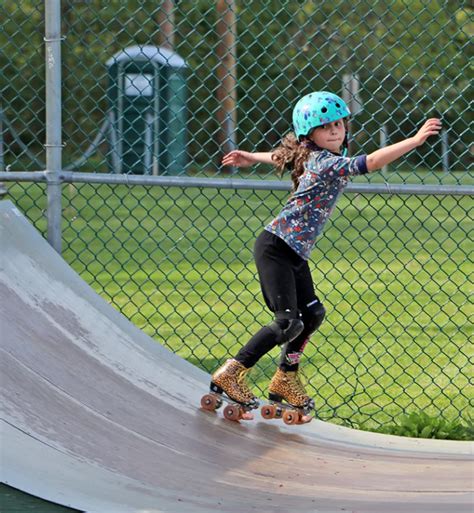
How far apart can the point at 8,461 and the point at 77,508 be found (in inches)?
12.1

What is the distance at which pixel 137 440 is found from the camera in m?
4.23

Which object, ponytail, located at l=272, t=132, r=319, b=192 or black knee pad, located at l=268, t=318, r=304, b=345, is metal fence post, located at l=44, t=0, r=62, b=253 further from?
black knee pad, located at l=268, t=318, r=304, b=345

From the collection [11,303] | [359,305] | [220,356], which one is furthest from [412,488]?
[359,305]

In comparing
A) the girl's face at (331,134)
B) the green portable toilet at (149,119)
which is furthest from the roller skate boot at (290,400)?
the green portable toilet at (149,119)

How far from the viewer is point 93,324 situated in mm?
4957

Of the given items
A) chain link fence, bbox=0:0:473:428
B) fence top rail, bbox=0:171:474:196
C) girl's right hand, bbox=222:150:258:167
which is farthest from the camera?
chain link fence, bbox=0:0:473:428

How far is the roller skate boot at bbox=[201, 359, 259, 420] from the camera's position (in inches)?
184

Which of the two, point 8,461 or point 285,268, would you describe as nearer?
point 8,461

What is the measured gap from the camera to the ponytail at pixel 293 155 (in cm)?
460

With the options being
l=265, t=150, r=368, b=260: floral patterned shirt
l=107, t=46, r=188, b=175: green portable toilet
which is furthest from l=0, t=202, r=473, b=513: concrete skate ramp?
l=107, t=46, r=188, b=175: green portable toilet

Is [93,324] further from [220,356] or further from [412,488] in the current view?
[220,356]

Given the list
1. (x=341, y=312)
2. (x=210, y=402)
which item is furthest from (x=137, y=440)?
(x=341, y=312)

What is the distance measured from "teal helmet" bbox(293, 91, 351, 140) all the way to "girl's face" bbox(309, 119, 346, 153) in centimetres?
4

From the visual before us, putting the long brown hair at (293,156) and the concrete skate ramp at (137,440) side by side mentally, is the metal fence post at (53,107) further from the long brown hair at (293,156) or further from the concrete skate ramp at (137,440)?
the long brown hair at (293,156)
